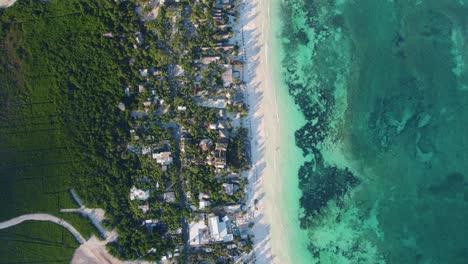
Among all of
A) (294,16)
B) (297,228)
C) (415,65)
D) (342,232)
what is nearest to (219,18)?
(294,16)

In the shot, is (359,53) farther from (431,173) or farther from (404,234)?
(404,234)

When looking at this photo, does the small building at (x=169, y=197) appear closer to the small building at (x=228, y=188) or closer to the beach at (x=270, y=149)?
the small building at (x=228, y=188)

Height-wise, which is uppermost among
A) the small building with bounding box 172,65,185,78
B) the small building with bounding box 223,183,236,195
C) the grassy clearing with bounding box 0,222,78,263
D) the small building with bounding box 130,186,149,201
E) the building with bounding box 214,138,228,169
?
the small building with bounding box 172,65,185,78

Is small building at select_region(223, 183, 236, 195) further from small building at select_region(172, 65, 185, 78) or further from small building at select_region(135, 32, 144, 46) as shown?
small building at select_region(135, 32, 144, 46)

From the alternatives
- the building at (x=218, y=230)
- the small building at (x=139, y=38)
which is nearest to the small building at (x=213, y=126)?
the building at (x=218, y=230)

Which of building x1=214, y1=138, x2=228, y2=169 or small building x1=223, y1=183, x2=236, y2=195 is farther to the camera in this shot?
small building x1=223, y1=183, x2=236, y2=195

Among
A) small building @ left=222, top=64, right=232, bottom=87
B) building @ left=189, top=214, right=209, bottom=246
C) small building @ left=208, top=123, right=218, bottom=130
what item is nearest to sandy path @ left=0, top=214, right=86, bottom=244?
building @ left=189, top=214, right=209, bottom=246

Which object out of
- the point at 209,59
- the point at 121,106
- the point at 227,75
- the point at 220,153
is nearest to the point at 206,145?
the point at 220,153
